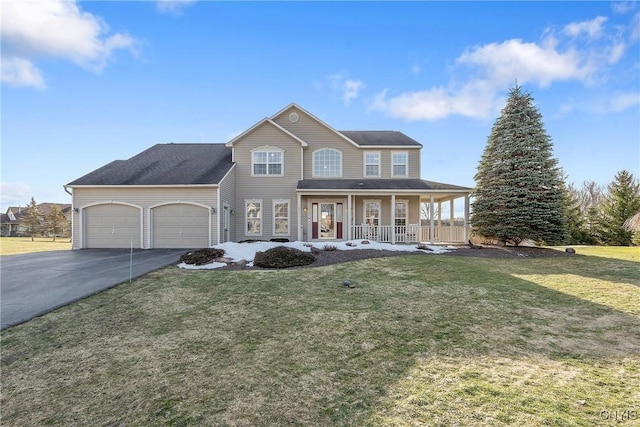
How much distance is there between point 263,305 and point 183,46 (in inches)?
519

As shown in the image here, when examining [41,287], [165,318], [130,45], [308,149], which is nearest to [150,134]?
[130,45]

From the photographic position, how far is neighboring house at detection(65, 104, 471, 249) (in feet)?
49.7

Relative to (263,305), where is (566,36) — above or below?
above

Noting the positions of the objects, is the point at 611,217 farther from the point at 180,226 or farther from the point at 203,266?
the point at 180,226

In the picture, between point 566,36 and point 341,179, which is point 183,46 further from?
point 566,36

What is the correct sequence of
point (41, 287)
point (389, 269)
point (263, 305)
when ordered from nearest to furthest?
point (263, 305), point (41, 287), point (389, 269)

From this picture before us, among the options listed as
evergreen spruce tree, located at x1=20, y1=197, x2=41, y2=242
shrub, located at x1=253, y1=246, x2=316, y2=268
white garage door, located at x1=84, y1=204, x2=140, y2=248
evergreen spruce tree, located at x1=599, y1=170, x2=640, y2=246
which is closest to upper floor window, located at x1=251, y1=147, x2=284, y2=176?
white garage door, located at x1=84, y1=204, x2=140, y2=248

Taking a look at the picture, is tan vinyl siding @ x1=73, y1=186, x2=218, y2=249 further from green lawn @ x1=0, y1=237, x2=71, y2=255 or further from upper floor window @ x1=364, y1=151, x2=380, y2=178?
upper floor window @ x1=364, y1=151, x2=380, y2=178

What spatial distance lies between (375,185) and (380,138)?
384 centimetres

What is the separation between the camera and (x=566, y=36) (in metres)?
12.6

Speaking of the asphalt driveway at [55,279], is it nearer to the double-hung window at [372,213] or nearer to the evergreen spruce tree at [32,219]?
the double-hung window at [372,213]

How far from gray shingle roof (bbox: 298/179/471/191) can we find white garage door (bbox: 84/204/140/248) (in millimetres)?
8679

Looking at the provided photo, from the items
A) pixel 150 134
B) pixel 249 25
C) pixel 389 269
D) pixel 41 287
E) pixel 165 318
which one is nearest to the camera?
pixel 165 318

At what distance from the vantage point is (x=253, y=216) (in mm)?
16984
